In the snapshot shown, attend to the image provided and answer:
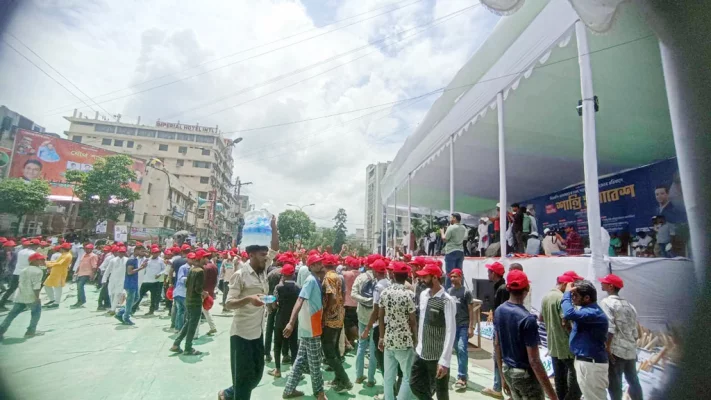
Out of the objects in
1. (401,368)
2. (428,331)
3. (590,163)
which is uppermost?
(590,163)

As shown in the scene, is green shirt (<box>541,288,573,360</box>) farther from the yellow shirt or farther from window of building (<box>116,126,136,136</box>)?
window of building (<box>116,126,136,136</box>)

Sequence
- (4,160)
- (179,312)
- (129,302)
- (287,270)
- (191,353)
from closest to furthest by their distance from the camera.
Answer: (4,160) → (287,270) → (191,353) → (179,312) → (129,302)

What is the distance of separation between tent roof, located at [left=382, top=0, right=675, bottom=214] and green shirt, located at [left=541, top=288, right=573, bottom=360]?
3110 millimetres

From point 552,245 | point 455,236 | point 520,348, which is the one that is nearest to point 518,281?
Answer: point 520,348

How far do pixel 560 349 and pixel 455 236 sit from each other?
10.7ft

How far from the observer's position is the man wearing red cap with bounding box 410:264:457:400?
308 centimetres

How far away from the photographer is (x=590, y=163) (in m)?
3.96

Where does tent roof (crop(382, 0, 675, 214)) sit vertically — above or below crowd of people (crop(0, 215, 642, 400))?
above

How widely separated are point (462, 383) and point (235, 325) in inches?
135

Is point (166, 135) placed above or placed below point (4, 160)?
above

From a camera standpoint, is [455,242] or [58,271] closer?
[455,242]

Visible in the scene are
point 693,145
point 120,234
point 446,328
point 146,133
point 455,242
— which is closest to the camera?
point 693,145

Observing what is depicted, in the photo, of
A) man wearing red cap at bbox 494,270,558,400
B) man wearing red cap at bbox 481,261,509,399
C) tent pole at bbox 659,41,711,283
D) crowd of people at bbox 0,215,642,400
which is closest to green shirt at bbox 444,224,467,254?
crowd of people at bbox 0,215,642,400

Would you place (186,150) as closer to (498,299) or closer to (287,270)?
(287,270)
